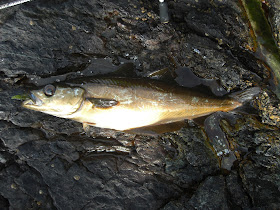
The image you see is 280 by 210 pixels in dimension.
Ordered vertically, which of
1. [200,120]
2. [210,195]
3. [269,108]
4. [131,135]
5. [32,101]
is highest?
[269,108]

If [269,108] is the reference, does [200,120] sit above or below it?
below

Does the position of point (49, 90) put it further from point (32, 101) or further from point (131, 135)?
point (131, 135)

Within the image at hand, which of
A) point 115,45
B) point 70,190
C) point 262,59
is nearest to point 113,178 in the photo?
point 70,190

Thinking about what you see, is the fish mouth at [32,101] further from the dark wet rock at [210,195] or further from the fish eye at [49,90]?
the dark wet rock at [210,195]

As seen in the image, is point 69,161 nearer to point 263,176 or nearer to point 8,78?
point 8,78

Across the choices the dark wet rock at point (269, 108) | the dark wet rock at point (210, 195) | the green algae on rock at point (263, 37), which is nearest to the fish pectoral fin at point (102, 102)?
the dark wet rock at point (210, 195)

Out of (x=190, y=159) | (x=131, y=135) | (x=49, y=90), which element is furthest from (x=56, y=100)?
(x=190, y=159)

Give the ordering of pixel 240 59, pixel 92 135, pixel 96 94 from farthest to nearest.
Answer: pixel 92 135
pixel 240 59
pixel 96 94
